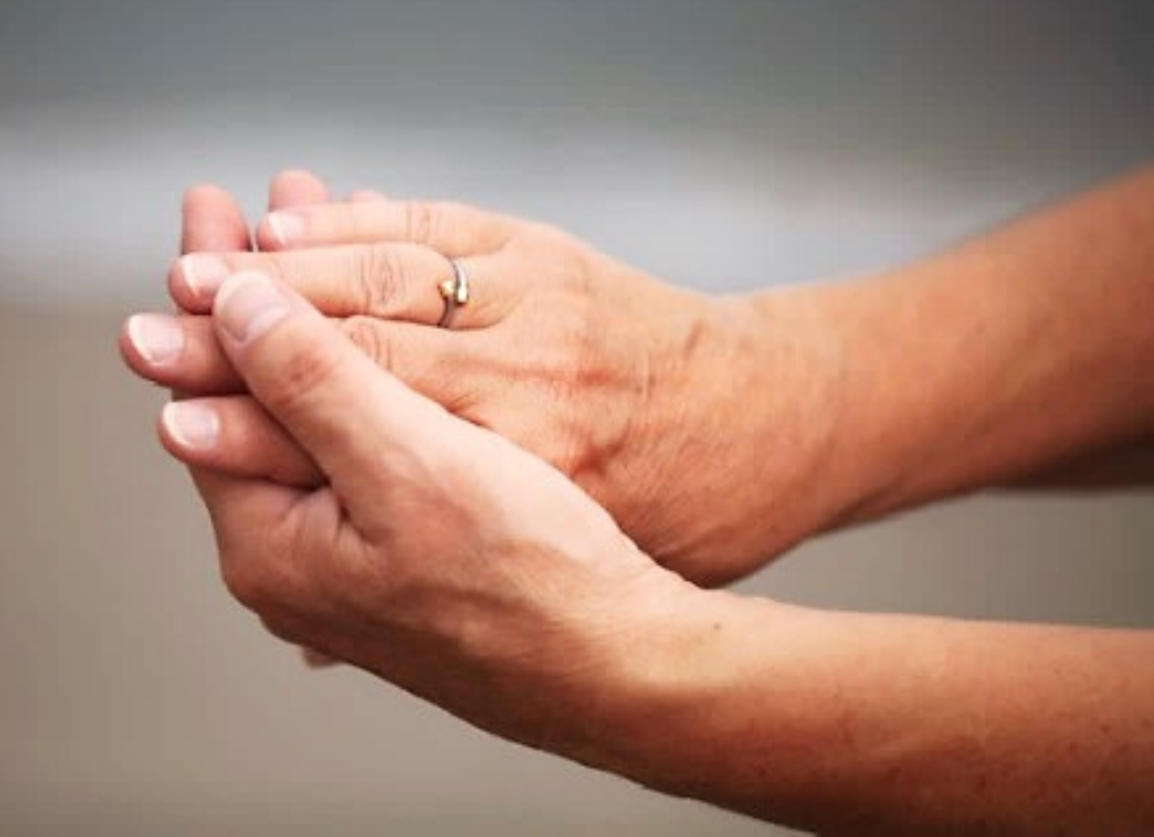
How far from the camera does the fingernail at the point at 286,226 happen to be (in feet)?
2.54

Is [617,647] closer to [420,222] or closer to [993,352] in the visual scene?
[420,222]

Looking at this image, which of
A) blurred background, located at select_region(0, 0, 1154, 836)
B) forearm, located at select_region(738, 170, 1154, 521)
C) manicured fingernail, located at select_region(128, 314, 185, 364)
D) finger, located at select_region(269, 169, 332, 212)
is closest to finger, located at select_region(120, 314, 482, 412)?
manicured fingernail, located at select_region(128, 314, 185, 364)

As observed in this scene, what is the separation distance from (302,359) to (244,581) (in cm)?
12

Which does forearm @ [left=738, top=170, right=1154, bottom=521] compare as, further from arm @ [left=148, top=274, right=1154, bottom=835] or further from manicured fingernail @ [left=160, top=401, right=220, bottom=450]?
manicured fingernail @ [left=160, top=401, right=220, bottom=450]

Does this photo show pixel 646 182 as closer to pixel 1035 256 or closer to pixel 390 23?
pixel 390 23

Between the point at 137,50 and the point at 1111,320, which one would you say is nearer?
the point at 1111,320

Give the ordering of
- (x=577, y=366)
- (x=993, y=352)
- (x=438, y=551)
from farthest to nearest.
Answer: (x=993, y=352)
(x=577, y=366)
(x=438, y=551)

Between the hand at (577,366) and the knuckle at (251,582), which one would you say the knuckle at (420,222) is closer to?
the hand at (577,366)

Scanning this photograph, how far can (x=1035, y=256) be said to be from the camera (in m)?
1.01

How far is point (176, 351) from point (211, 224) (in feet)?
0.35

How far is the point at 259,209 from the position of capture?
144 cm

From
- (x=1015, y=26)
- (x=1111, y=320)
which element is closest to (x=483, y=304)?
(x=1111, y=320)

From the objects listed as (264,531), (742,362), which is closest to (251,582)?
(264,531)

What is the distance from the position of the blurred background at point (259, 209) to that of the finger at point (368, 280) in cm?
67
